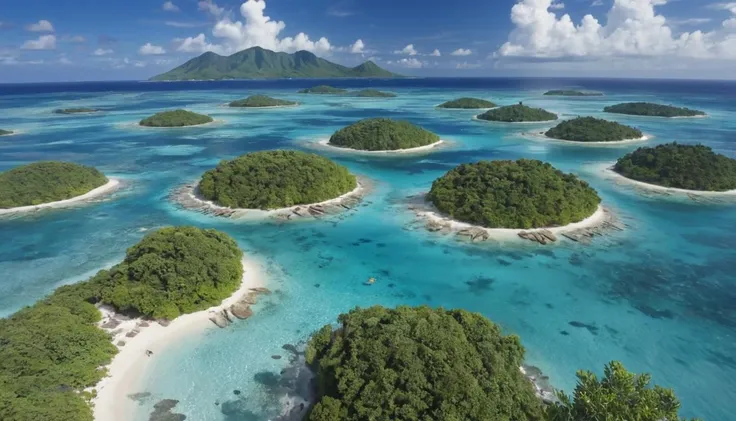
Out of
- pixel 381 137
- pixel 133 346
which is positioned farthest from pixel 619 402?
pixel 381 137

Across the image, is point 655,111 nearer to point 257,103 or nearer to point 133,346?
point 257,103

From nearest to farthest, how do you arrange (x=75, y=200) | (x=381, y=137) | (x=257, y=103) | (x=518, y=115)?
(x=75, y=200) < (x=381, y=137) < (x=518, y=115) < (x=257, y=103)

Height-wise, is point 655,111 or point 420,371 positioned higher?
point 655,111

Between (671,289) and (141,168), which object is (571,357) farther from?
(141,168)

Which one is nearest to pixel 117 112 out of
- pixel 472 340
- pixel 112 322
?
pixel 112 322

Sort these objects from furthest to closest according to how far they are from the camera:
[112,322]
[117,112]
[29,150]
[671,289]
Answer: [117,112] → [29,150] → [671,289] → [112,322]

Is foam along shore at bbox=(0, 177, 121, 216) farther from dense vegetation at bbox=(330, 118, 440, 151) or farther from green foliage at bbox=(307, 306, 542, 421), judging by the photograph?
green foliage at bbox=(307, 306, 542, 421)

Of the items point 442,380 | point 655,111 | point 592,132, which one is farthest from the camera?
point 655,111
